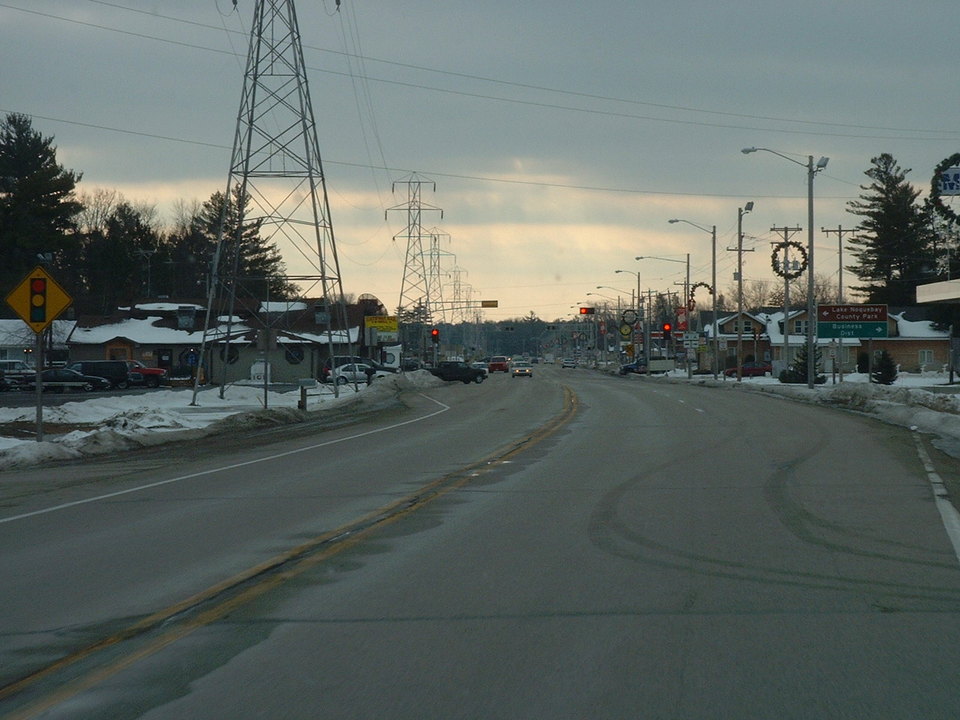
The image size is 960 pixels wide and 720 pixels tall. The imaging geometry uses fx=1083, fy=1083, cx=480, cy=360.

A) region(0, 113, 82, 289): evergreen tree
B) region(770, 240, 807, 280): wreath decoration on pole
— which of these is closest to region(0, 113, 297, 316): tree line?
region(0, 113, 82, 289): evergreen tree

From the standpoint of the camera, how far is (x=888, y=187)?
4281 inches

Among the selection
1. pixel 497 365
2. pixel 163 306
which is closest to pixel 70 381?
pixel 163 306

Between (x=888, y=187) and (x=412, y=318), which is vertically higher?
(x=888, y=187)

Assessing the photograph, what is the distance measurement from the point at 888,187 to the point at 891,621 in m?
110

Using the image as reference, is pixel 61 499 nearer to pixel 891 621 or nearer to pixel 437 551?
pixel 437 551

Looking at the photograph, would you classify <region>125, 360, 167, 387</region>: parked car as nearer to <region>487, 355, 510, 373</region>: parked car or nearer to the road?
the road

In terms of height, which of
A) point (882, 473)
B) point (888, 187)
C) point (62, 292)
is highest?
point (888, 187)

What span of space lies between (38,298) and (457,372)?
55.4m

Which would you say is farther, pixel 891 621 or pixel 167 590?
pixel 167 590

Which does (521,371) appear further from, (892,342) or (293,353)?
(892,342)

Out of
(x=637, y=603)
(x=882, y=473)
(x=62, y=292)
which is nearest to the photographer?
(x=637, y=603)

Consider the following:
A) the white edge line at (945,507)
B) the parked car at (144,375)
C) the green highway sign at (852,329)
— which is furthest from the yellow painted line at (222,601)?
the parked car at (144,375)

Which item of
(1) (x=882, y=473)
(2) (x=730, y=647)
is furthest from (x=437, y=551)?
(1) (x=882, y=473)

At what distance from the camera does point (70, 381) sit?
5981 centimetres
